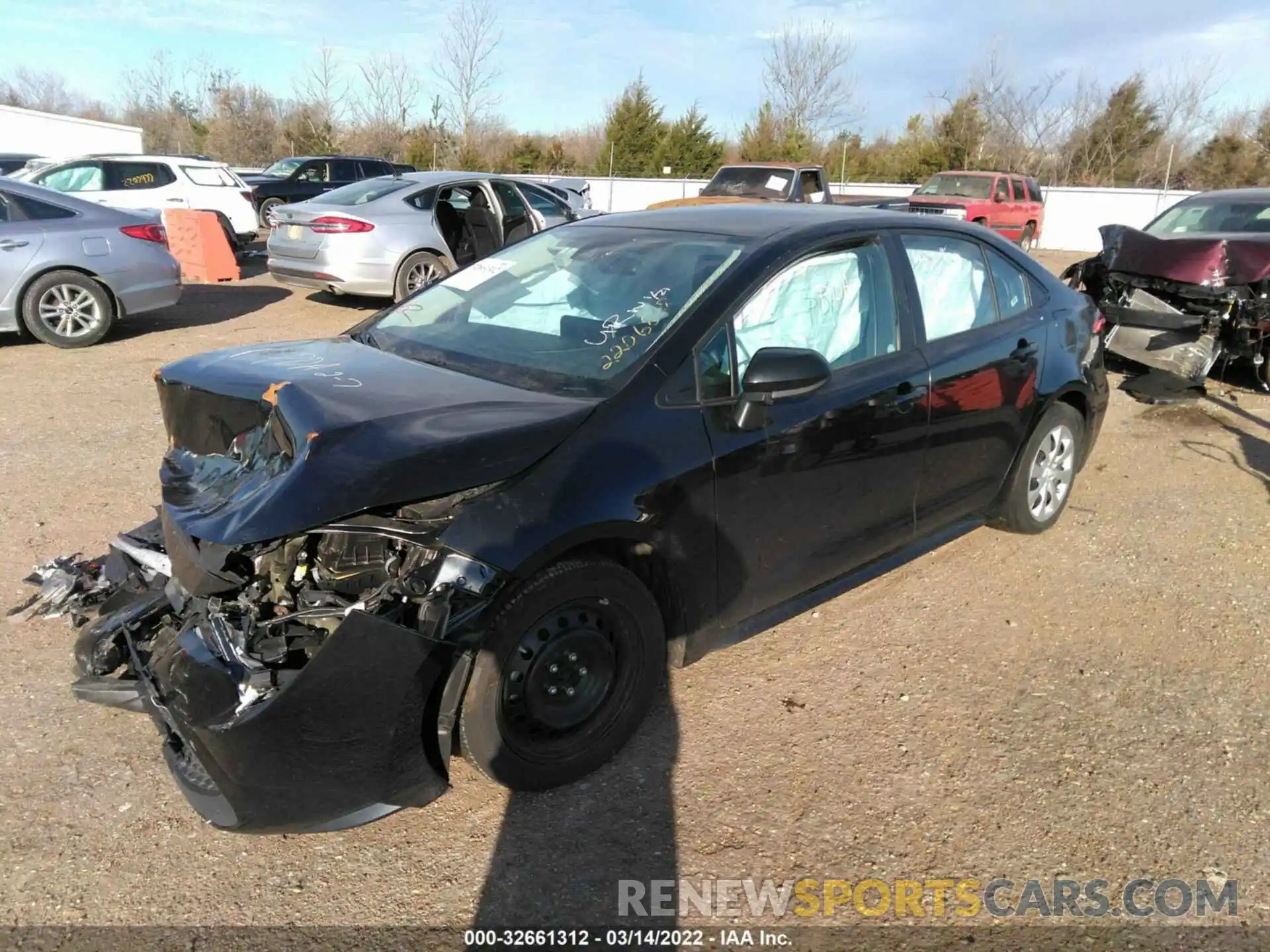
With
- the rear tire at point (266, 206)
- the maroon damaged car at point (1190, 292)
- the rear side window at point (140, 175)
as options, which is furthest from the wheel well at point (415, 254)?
the rear tire at point (266, 206)

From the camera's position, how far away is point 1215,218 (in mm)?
9047

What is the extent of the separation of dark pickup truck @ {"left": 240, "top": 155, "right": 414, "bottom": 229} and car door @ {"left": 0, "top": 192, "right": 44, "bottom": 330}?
11.3 meters

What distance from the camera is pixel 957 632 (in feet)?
12.9

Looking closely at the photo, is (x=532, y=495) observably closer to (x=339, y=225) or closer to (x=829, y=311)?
(x=829, y=311)

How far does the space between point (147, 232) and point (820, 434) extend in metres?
8.49

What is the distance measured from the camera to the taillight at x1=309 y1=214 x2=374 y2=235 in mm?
9945

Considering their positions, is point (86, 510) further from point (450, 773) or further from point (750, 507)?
point (750, 507)

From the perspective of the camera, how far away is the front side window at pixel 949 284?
387cm

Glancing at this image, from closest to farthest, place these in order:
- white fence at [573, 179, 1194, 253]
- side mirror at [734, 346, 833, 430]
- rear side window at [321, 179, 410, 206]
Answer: side mirror at [734, 346, 833, 430] < rear side window at [321, 179, 410, 206] < white fence at [573, 179, 1194, 253]

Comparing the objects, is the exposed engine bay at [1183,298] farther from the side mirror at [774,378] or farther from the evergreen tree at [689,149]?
the evergreen tree at [689,149]

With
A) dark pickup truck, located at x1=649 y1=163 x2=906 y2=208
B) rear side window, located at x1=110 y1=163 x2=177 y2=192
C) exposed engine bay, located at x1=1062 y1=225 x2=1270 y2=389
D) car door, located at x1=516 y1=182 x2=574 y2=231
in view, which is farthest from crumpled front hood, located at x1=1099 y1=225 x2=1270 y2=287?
rear side window, located at x1=110 y1=163 x2=177 y2=192

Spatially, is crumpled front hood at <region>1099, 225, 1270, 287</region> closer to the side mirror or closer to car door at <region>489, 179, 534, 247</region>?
the side mirror

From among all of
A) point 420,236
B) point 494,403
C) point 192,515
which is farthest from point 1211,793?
point 420,236

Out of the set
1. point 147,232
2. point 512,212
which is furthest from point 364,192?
point 147,232
